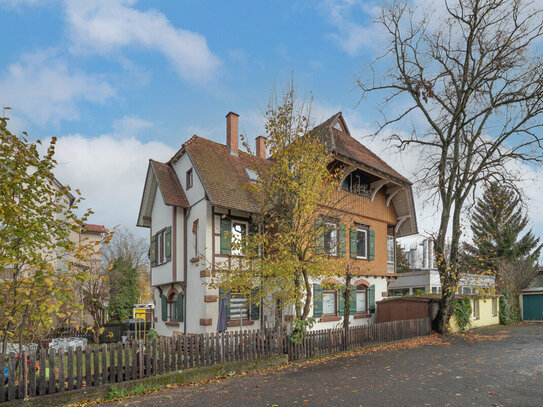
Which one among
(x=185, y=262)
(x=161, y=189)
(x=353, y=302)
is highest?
(x=161, y=189)

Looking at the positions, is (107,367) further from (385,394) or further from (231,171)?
(231,171)

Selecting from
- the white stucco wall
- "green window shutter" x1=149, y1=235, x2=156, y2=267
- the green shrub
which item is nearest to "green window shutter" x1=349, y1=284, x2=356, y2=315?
the green shrub

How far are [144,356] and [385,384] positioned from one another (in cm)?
607

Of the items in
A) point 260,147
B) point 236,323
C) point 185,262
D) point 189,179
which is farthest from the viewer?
point 260,147

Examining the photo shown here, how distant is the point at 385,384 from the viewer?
965 centimetres

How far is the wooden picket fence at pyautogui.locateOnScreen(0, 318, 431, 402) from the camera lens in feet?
26.9

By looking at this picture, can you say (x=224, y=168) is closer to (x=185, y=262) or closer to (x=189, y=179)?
(x=189, y=179)

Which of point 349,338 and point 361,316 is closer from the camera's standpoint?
point 349,338

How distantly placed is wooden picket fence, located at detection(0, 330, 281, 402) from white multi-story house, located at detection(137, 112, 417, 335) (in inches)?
111

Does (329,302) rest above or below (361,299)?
above

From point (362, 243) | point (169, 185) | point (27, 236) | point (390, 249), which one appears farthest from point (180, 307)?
point (390, 249)

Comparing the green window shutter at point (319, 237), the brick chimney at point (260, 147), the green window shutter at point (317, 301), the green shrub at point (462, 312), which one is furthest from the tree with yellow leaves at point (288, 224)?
the green shrub at point (462, 312)

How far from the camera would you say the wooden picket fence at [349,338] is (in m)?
13.4

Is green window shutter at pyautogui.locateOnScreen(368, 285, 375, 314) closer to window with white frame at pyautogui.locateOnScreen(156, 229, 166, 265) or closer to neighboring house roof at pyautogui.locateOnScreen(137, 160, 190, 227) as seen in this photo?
neighboring house roof at pyautogui.locateOnScreen(137, 160, 190, 227)
